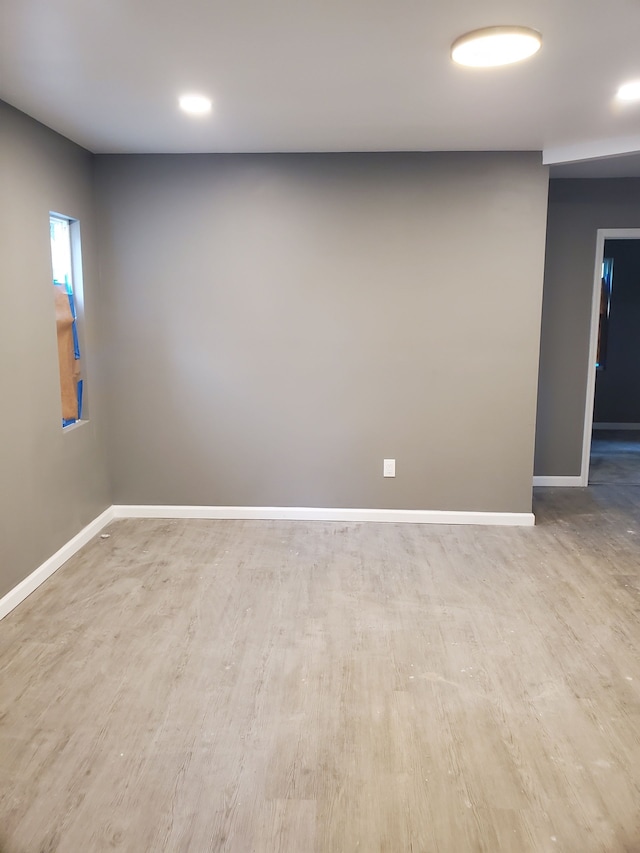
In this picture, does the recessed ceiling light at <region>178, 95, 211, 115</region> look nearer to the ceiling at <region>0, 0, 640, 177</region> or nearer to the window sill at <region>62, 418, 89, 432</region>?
the ceiling at <region>0, 0, 640, 177</region>

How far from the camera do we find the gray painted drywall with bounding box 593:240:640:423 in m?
7.15

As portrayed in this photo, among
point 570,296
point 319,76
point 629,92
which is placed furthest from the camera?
point 570,296

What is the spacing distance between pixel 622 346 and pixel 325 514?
189 inches

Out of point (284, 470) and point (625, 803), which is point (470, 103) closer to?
point (284, 470)

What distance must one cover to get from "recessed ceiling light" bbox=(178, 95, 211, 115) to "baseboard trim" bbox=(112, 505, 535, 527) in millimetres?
2390

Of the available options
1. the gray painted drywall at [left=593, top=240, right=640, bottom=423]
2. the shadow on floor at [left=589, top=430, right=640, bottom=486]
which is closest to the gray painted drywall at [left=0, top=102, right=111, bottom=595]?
the shadow on floor at [left=589, top=430, right=640, bottom=486]

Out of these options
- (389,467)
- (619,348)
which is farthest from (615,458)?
(389,467)

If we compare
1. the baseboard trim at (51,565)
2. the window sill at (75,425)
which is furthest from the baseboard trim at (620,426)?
the window sill at (75,425)

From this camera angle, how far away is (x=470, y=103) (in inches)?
117

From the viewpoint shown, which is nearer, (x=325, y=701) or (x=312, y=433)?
(x=325, y=701)

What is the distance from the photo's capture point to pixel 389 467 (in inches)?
166

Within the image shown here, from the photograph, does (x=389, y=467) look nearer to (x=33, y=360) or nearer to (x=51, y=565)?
(x=51, y=565)

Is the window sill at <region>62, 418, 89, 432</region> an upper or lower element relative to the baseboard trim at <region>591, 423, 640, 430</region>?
upper

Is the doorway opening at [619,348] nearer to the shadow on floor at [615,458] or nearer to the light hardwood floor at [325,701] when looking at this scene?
the shadow on floor at [615,458]
